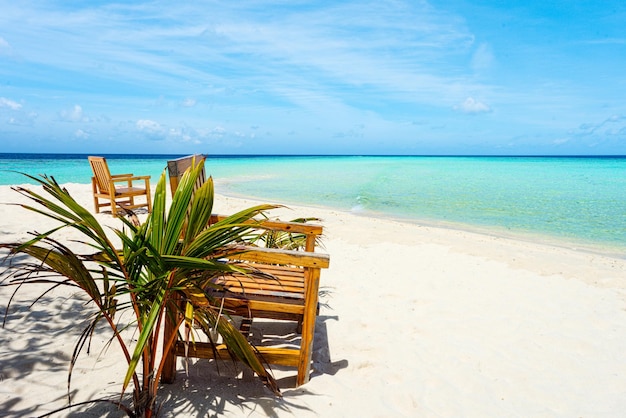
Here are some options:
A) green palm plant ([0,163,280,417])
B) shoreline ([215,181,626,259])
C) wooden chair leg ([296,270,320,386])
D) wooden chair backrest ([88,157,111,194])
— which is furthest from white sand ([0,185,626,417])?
wooden chair backrest ([88,157,111,194])

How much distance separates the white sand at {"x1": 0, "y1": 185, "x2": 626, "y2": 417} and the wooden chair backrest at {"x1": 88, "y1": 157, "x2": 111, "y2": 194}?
191 inches

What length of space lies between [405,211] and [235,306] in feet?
36.4

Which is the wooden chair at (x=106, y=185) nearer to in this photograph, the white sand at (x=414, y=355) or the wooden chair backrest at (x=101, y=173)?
the wooden chair backrest at (x=101, y=173)

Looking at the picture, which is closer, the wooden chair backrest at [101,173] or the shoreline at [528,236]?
the wooden chair backrest at [101,173]

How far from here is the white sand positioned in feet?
7.63

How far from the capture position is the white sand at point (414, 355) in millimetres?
2324

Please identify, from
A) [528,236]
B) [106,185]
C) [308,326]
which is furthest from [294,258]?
[528,236]

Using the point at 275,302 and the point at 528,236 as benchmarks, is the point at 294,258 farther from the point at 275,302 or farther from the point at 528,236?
the point at 528,236

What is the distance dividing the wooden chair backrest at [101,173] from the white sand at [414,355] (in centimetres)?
486

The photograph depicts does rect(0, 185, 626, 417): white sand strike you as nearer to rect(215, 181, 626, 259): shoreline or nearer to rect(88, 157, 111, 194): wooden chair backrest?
rect(215, 181, 626, 259): shoreline

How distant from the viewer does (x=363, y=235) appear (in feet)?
25.4

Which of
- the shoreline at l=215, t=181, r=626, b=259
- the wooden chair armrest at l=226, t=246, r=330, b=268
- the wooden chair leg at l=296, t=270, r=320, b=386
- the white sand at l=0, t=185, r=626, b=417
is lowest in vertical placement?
the shoreline at l=215, t=181, r=626, b=259

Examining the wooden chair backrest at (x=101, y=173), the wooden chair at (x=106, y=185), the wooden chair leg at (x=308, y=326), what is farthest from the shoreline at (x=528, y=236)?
the wooden chair leg at (x=308, y=326)

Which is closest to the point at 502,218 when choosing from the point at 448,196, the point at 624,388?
the point at 448,196
